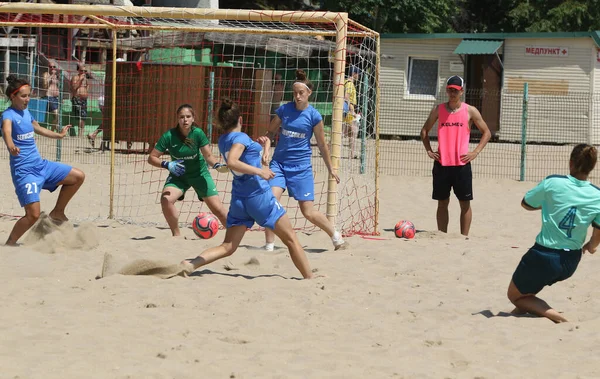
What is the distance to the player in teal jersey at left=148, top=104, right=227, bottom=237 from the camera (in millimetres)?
9062

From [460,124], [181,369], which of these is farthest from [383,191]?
[181,369]

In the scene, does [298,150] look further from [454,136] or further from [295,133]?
[454,136]

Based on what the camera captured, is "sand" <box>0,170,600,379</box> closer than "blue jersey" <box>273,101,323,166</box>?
Yes

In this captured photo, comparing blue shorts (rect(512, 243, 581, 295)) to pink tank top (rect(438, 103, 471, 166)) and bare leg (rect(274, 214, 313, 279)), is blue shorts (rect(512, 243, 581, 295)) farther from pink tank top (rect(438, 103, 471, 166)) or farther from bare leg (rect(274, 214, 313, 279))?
pink tank top (rect(438, 103, 471, 166))

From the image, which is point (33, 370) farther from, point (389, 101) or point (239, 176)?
point (389, 101)

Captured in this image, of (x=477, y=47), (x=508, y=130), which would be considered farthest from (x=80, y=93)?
(x=508, y=130)

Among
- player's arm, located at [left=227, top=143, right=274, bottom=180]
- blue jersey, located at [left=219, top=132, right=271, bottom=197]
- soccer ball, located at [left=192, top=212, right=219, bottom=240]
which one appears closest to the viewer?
player's arm, located at [left=227, top=143, right=274, bottom=180]

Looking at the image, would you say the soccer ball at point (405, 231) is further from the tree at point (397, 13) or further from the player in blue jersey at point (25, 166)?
the tree at point (397, 13)

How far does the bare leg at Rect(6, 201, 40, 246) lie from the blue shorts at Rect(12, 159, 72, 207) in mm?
65

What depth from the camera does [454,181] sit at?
10031mm

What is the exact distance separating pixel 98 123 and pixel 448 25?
51.5ft

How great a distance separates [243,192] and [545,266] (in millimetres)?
2348

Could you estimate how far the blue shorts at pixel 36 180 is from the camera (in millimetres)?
8609

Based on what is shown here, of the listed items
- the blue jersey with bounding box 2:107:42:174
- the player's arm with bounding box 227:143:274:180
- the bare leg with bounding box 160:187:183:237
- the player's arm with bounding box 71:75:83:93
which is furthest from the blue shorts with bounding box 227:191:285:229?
the player's arm with bounding box 71:75:83:93
